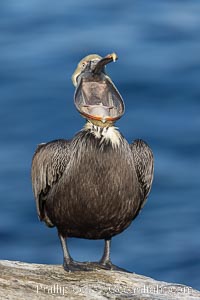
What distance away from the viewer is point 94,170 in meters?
13.6

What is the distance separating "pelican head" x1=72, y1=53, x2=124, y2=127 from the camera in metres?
13.4

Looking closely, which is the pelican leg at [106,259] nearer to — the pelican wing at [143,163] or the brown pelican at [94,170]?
the brown pelican at [94,170]

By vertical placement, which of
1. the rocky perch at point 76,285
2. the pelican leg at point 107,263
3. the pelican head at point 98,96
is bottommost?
the rocky perch at point 76,285

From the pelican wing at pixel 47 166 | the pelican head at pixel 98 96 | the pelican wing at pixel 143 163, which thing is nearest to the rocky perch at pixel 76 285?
the pelican wing at pixel 47 166

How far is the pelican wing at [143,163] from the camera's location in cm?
1416

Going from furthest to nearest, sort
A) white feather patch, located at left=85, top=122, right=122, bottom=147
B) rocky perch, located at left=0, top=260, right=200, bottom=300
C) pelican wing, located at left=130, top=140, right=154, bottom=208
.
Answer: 1. pelican wing, located at left=130, top=140, right=154, bottom=208
2. white feather patch, located at left=85, top=122, right=122, bottom=147
3. rocky perch, located at left=0, top=260, right=200, bottom=300

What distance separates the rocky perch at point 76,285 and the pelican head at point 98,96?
53.4 inches

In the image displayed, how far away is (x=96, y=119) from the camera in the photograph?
13.4 metres

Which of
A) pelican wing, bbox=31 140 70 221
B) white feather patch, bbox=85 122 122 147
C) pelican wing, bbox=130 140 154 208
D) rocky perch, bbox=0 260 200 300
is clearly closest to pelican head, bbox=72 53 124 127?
white feather patch, bbox=85 122 122 147

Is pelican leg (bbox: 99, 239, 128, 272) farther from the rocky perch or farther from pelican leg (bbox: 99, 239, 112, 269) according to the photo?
the rocky perch

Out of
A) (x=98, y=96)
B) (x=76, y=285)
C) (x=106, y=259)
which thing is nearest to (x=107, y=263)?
(x=106, y=259)

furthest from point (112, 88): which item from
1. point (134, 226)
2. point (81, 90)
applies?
point (134, 226)

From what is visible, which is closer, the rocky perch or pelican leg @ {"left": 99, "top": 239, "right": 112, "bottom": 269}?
the rocky perch

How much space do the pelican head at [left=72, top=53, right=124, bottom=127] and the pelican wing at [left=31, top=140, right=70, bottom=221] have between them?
2.03 feet
